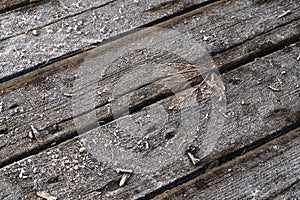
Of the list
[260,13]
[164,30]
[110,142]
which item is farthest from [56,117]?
[260,13]

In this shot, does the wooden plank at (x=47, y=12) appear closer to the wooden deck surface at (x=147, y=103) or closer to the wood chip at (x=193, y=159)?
the wooden deck surface at (x=147, y=103)

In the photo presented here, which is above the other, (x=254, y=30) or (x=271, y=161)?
(x=254, y=30)

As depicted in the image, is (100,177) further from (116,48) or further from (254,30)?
(254,30)

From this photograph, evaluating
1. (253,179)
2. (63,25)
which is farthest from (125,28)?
(253,179)

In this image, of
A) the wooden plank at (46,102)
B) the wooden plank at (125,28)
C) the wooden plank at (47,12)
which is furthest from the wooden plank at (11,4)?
the wooden plank at (46,102)

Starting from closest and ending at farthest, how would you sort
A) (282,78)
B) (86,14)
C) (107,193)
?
(107,193) → (282,78) → (86,14)

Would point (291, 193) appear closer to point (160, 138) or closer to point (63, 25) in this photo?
point (160, 138)

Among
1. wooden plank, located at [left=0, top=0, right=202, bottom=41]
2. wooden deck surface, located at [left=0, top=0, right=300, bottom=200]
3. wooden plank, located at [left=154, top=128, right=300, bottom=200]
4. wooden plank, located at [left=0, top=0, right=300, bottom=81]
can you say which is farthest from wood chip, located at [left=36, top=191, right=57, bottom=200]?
wooden plank, located at [left=0, top=0, right=202, bottom=41]

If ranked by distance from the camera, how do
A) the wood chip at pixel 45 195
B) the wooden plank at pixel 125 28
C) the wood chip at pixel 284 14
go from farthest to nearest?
the wood chip at pixel 284 14
the wooden plank at pixel 125 28
the wood chip at pixel 45 195
